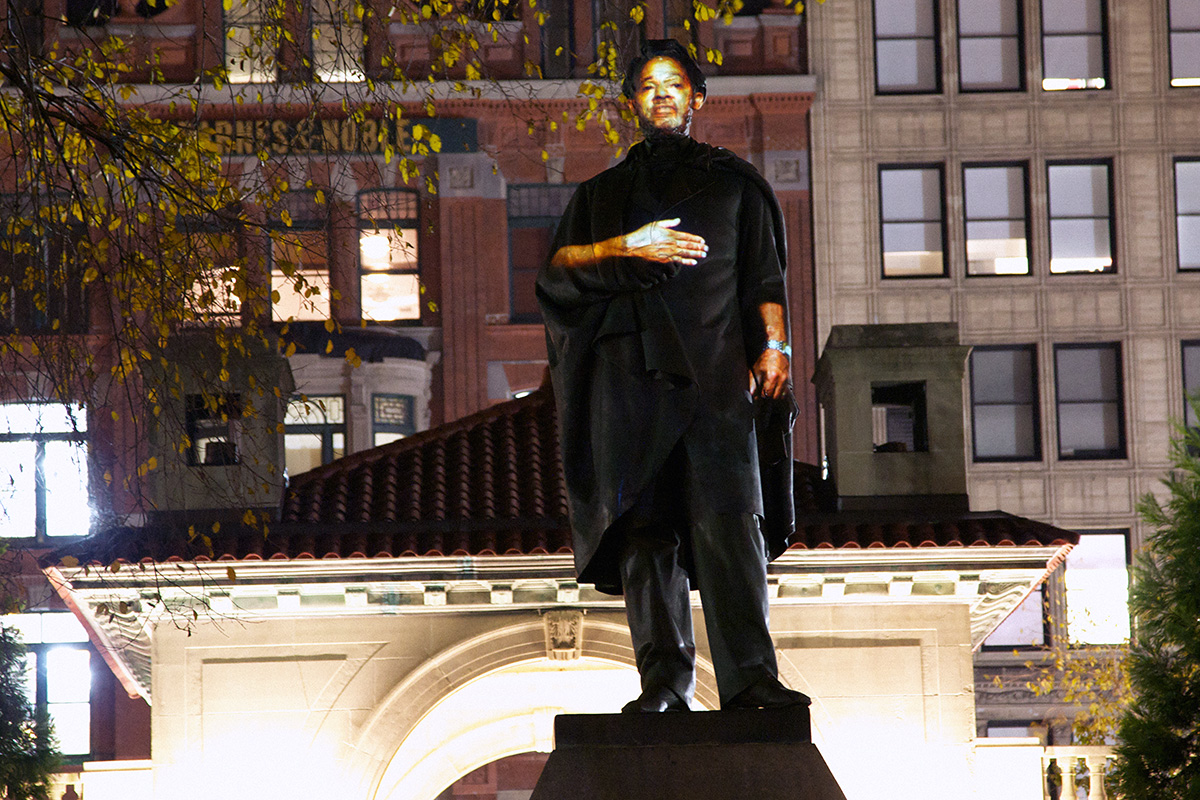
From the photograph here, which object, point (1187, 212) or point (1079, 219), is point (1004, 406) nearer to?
point (1079, 219)

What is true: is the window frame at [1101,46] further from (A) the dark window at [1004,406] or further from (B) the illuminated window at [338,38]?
(B) the illuminated window at [338,38]

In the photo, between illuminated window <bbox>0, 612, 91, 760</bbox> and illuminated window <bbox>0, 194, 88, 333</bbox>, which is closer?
illuminated window <bbox>0, 194, 88, 333</bbox>

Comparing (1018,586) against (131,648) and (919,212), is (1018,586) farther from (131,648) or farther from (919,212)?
(919,212)

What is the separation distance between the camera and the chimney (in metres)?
15.7

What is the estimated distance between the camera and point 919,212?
88.0 feet

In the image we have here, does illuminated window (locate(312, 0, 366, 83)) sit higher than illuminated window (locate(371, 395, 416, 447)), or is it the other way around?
illuminated window (locate(312, 0, 366, 83))

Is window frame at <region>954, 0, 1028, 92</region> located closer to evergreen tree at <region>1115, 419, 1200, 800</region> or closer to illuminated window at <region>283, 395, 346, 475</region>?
illuminated window at <region>283, 395, 346, 475</region>

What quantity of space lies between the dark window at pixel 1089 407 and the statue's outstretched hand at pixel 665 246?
22.6m

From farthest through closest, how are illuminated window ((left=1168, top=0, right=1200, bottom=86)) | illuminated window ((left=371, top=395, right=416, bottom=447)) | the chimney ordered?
illuminated window ((left=1168, top=0, right=1200, bottom=86)) → illuminated window ((left=371, top=395, right=416, bottom=447)) → the chimney

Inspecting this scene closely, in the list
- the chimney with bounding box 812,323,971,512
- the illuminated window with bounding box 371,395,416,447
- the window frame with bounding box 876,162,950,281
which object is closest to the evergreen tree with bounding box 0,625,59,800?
the chimney with bounding box 812,323,971,512

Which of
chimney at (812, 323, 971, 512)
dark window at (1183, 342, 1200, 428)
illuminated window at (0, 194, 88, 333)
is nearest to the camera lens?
illuminated window at (0, 194, 88, 333)

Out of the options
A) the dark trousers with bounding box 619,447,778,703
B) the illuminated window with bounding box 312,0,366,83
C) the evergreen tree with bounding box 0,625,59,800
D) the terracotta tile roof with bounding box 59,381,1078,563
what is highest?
the illuminated window with bounding box 312,0,366,83

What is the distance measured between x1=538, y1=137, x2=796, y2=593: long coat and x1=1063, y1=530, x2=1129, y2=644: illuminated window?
21105 millimetres

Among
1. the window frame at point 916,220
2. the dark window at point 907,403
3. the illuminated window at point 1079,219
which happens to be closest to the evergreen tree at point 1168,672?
the dark window at point 907,403
